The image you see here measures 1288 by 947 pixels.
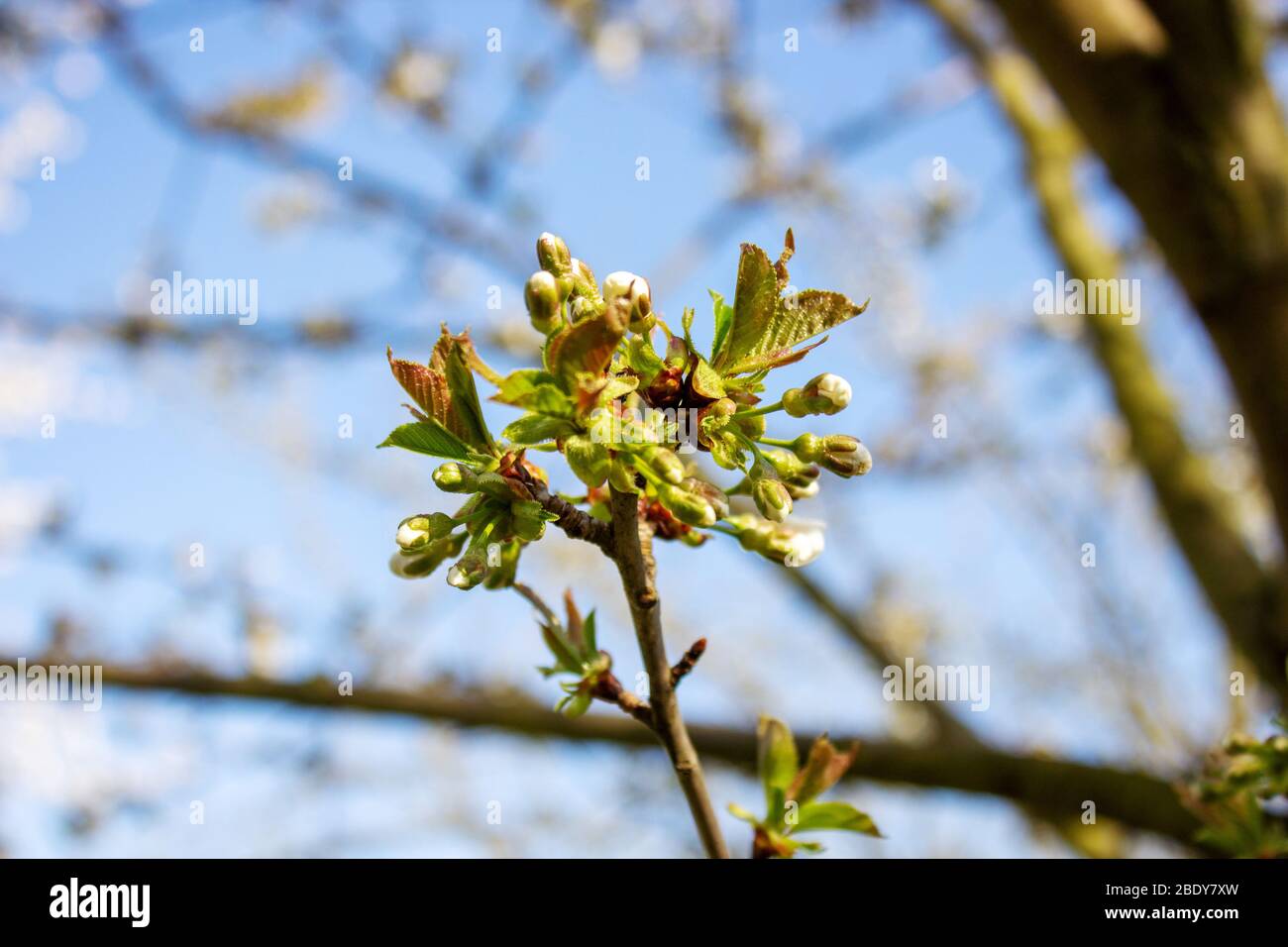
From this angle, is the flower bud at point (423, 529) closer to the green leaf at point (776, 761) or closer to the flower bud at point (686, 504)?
the flower bud at point (686, 504)

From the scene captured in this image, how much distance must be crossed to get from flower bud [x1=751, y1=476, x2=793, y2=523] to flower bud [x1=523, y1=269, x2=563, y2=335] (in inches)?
5.9

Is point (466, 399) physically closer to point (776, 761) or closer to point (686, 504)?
point (686, 504)

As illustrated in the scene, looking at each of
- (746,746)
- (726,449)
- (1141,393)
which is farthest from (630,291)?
(1141,393)

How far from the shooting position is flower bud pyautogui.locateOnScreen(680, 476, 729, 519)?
53 cm

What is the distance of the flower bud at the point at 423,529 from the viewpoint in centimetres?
52

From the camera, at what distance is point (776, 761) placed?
593mm

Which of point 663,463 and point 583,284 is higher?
point 583,284

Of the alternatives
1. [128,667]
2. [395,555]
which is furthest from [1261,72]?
[128,667]

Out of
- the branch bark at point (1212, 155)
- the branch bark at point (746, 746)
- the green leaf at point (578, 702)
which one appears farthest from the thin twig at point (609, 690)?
the branch bark at point (1212, 155)

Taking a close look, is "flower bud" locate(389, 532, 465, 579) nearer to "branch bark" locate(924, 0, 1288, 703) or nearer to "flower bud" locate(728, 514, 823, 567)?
"flower bud" locate(728, 514, 823, 567)

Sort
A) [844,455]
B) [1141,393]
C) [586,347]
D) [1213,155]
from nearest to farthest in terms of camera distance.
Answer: [586,347] → [844,455] → [1213,155] → [1141,393]

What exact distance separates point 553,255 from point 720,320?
0.34 ft
